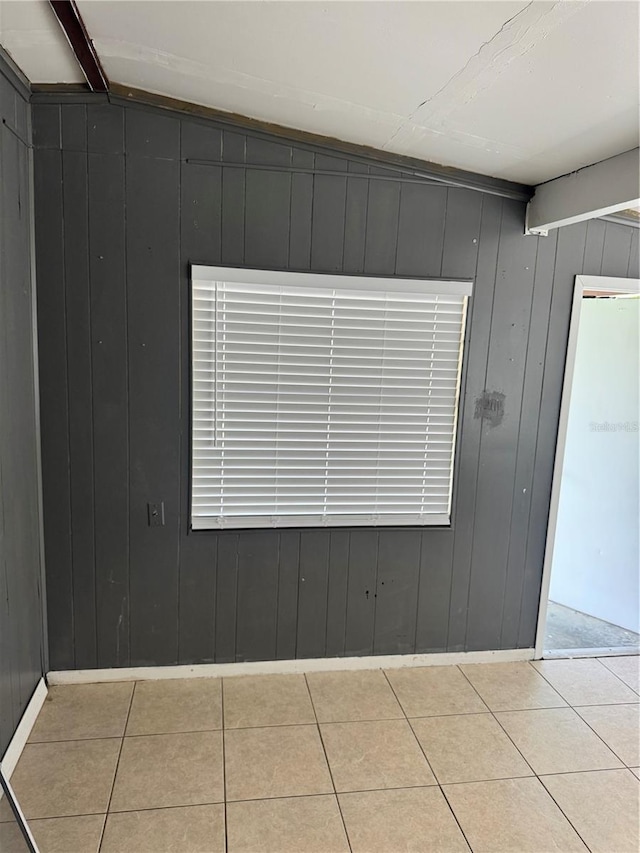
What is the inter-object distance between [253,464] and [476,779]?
159cm

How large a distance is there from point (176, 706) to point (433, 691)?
1237 millimetres

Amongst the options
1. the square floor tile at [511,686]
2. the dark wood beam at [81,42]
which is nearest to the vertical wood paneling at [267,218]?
the dark wood beam at [81,42]

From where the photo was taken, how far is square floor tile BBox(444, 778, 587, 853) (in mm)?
1934

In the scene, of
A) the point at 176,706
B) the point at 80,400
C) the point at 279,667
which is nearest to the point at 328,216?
the point at 80,400

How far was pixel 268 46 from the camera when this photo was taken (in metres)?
1.76

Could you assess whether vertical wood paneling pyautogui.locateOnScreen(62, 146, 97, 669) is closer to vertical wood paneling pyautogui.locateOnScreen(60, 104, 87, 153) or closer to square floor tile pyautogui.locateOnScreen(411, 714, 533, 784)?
vertical wood paneling pyautogui.locateOnScreen(60, 104, 87, 153)

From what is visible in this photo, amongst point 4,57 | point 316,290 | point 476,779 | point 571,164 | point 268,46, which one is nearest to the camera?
point 268,46

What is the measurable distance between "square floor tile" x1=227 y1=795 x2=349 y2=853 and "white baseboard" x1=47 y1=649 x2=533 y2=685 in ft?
2.63

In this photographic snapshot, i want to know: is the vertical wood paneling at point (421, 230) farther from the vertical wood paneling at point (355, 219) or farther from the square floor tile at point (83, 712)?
the square floor tile at point (83, 712)

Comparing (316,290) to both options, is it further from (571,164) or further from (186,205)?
(571,164)

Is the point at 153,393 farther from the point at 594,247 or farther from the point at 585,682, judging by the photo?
the point at 585,682

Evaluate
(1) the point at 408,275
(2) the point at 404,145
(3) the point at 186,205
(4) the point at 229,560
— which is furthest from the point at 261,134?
(4) the point at 229,560

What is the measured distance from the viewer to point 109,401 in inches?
99.5

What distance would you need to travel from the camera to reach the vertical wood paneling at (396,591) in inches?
114
